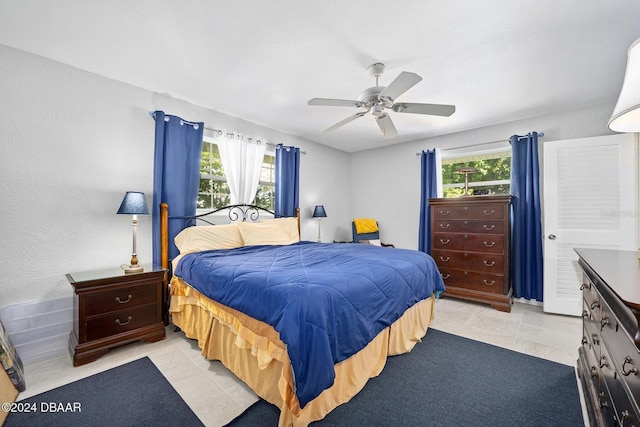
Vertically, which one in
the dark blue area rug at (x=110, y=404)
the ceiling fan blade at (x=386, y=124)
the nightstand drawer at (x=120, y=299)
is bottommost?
the dark blue area rug at (x=110, y=404)

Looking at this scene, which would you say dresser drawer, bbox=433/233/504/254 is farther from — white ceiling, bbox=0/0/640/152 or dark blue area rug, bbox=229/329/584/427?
white ceiling, bbox=0/0/640/152

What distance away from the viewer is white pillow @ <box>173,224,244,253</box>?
2857mm

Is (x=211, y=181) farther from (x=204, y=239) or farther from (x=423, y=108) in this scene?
(x=423, y=108)

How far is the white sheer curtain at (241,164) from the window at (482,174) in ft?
10.1

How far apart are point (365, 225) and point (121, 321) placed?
3.80 meters

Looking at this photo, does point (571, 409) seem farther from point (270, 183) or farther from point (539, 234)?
point (270, 183)

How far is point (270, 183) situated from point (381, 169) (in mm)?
2269

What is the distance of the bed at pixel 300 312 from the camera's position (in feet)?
4.68

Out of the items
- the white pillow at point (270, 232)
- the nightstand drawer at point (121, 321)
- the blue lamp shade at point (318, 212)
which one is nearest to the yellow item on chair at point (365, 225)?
the blue lamp shade at point (318, 212)

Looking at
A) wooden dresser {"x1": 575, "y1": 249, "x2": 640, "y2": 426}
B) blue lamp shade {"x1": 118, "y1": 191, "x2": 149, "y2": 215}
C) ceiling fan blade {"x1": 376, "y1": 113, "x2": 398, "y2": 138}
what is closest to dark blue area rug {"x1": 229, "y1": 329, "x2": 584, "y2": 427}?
wooden dresser {"x1": 575, "y1": 249, "x2": 640, "y2": 426}

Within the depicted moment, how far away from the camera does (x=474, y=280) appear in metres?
3.65

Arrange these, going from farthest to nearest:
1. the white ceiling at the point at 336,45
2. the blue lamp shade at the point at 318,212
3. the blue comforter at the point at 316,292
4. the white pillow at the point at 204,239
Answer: the blue lamp shade at the point at 318,212 < the white pillow at the point at 204,239 < the white ceiling at the point at 336,45 < the blue comforter at the point at 316,292

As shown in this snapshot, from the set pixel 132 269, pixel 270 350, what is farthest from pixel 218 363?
pixel 132 269

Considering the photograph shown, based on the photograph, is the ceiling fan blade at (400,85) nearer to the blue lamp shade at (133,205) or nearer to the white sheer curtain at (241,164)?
the white sheer curtain at (241,164)
